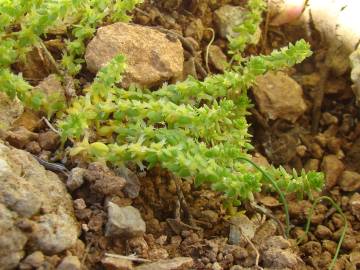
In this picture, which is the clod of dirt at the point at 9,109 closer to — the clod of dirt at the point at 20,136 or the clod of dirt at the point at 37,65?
the clod of dirt at the point at 20,136

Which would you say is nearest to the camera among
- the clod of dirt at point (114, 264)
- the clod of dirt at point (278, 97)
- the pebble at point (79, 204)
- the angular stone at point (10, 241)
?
the angular stone at point (10, 241)

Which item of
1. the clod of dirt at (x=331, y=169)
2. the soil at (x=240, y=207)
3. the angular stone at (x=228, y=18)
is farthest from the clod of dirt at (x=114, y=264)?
the angular stone at (x=228, y=18)

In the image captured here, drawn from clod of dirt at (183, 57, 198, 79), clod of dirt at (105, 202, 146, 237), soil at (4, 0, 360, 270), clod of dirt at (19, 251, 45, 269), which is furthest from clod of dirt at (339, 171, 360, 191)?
clod of dirt at (19, 251, 45, 269)

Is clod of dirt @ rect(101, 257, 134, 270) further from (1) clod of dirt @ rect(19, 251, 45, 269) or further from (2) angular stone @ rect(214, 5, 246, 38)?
(2) angular stone @ rect(214, 5, 246, 38)

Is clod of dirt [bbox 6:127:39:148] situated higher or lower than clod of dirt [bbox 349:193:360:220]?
higher

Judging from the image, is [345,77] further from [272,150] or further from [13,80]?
[13,80]

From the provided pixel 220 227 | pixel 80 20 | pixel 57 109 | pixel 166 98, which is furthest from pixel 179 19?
pixel 220 227

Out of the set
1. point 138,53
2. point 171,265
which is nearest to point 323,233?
point 171,265
